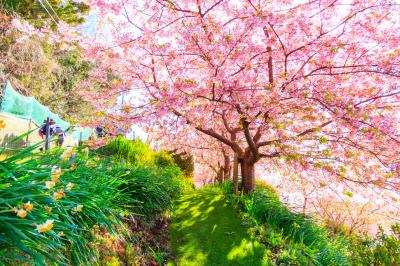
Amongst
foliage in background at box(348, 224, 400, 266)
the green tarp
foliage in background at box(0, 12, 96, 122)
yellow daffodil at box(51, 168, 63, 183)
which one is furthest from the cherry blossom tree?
foliage in background at box(0, 12, 96, 122)

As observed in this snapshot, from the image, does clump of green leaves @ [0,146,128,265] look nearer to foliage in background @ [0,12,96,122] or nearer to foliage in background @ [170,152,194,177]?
foliage in background @ [0,12,96,122]

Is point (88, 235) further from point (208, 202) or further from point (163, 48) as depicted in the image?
point (208, 202)

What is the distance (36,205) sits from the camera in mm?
2291

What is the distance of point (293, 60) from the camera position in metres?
6.66

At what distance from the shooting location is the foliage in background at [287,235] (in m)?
5.35

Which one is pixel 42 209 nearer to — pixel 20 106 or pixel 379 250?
pixel 379 250

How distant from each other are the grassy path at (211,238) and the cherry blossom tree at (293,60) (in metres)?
1.81

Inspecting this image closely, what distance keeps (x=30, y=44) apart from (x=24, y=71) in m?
1.46

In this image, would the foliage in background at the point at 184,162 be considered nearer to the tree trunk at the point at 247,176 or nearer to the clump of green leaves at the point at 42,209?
the tree trunk at the point at 247,176

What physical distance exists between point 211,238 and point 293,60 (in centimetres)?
417

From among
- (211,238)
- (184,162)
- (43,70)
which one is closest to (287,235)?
(211,238)

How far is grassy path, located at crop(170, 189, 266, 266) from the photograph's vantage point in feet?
16.5

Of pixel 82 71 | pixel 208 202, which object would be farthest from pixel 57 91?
pixel 208 202

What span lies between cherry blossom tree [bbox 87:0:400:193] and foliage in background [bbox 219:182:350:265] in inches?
53.8
